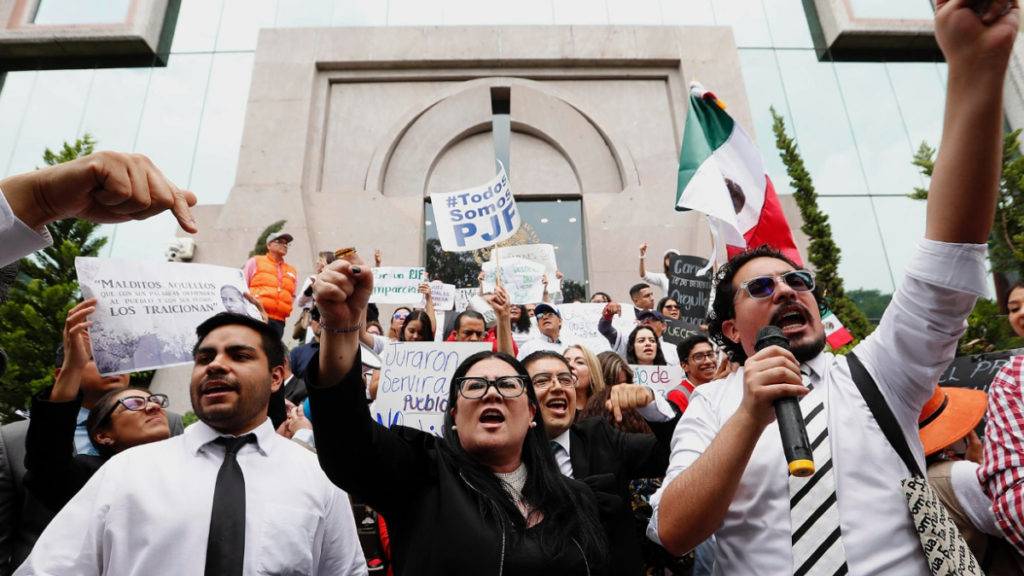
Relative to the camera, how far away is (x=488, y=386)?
2.16m

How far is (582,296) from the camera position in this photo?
1181cm

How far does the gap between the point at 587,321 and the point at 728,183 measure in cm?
355

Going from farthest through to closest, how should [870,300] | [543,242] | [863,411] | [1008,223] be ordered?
[870,300]
[543,242]
[1008,223]
[863,411]

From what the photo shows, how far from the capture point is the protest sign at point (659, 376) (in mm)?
4922

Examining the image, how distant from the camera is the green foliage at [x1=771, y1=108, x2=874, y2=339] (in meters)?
8.21

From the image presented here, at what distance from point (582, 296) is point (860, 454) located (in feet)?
33.8

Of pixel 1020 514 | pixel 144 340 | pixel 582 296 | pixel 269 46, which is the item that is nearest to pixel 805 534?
pixel 1020 514

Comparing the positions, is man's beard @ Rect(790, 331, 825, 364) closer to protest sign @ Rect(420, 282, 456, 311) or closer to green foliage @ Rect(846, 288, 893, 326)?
protest sign @ Rect(420, 282, 456, 311)

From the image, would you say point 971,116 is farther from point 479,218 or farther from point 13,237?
point 479,218

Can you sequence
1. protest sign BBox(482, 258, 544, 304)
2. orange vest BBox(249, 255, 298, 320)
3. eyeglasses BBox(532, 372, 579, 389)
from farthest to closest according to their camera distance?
protest sign BBox(482, 258, 544, 304) → orange vest BBox(249, 255, 298, 320) → eyeglasses BBox(532, 372, 579, 389)

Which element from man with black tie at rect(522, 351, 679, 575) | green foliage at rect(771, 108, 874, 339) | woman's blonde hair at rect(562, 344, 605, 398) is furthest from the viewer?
green foliage at rect(771, 108, 874, 339)

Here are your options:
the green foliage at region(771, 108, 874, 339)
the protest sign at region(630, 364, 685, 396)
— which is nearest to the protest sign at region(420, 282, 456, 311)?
the protest sign at region(630, 364, 685, 396)

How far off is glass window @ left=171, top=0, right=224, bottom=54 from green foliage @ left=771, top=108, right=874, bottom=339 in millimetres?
13482

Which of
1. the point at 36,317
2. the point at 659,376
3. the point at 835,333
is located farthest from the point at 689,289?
the point at 36,317
